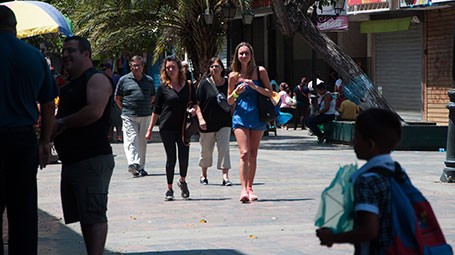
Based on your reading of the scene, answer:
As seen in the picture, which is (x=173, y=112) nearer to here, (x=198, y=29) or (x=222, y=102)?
(x=222, y=102)

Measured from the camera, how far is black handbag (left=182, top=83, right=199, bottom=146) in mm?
11506

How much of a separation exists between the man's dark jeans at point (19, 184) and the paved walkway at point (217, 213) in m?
1.70

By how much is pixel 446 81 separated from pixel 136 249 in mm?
19204

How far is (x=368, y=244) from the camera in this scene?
4.02 metres

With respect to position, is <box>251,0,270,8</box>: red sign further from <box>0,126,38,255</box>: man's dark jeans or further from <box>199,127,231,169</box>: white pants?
<box>0,126,38,255</box>: man's dark jeans

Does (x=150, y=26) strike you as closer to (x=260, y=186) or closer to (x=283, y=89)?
(x=283, y=89)

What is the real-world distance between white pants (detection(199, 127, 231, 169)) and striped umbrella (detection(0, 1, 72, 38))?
2.30 m

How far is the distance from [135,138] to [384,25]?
15.2 m

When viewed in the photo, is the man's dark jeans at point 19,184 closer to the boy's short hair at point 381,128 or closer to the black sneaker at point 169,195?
the boy's short hair at point 381,128

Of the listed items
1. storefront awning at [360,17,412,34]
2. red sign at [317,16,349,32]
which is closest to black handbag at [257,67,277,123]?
storefront awning at [360,17,412,34]

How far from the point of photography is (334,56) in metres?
21.1

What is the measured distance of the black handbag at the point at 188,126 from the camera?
37.8 feet

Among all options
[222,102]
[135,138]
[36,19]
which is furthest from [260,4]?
[222,102]

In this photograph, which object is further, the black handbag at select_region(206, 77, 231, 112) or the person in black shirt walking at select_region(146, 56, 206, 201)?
the black handbag at select_region(206, 77, 231, 112)
